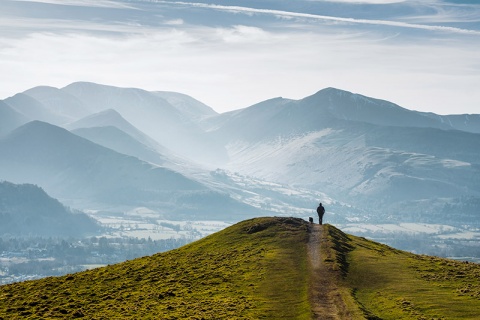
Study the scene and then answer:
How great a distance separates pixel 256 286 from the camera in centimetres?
6506

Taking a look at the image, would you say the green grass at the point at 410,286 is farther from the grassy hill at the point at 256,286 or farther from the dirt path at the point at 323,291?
the dirt path at the point at 323,291

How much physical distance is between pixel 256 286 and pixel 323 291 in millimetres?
7503

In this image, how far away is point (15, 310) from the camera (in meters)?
62.4

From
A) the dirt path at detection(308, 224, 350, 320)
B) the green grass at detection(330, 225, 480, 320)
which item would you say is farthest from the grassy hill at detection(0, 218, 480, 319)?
the dirt path at detection(308, 224, 350, 320)

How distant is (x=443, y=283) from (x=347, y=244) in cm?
2234

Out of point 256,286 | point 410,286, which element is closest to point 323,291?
point 256,286

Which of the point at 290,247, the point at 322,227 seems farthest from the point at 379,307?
the point at 322,227

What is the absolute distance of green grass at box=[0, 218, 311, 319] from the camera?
190ft

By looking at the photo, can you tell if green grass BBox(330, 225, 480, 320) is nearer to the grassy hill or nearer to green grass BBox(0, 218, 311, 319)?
the grassy hill

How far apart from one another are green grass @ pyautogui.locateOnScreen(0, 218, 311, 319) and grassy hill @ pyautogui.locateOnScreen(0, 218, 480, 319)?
111mm

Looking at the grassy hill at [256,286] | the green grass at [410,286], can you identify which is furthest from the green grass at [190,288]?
the green grass at [410,286]

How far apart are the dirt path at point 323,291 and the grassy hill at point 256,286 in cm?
42

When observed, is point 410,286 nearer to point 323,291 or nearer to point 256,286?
point 323,291

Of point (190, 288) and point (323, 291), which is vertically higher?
point (323, 291)
